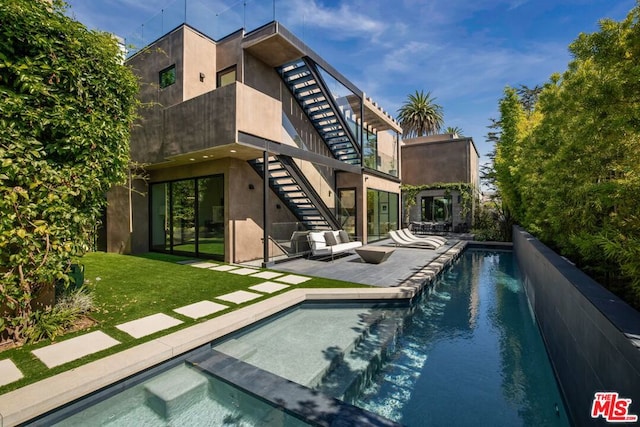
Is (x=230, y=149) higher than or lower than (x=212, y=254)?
higher

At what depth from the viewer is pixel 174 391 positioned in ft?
10.7

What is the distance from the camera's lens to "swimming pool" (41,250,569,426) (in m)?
3.03

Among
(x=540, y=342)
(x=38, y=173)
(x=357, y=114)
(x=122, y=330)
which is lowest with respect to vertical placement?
(x=540, y=342)

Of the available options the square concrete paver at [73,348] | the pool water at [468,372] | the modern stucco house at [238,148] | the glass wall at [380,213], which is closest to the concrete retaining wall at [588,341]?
the pool water at [468,372]

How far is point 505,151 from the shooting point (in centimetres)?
1530

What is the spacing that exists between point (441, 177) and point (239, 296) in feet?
69.3

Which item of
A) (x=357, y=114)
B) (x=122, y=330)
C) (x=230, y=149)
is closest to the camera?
(x=122, y=330)

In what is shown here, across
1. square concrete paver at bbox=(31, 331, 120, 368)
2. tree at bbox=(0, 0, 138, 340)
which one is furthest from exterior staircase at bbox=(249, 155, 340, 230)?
square concrete paver at bbox=(31, 331, 120, 368)

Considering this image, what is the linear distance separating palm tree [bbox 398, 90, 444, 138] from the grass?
32.8 meters

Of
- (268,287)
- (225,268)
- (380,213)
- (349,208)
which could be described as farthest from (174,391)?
(380,213)

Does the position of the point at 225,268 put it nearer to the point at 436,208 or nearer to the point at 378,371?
the point at 378,371

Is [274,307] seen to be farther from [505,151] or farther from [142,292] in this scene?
[505,151]

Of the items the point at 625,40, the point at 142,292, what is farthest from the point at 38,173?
the point at 625,40

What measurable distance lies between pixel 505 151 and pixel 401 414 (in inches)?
629
